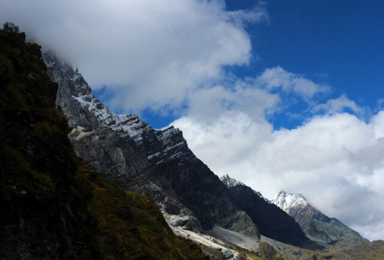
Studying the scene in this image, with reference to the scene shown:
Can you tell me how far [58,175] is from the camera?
19.5 metres

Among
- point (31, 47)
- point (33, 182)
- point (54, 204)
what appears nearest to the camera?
point (33, 182)

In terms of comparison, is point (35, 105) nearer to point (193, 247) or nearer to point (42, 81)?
point (42, 81)

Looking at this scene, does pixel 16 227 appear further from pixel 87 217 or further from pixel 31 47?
pixel 31 47

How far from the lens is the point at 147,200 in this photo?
54.6 meters

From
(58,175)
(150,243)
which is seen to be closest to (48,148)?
(58,175)

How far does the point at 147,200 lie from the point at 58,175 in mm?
36101

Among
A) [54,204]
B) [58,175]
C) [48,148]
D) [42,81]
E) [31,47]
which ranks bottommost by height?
[54,204]

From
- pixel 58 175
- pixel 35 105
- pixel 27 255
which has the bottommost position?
pixel 27 255

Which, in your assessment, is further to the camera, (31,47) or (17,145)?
(31,47)

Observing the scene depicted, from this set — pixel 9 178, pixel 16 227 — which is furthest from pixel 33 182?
pixel 16 227

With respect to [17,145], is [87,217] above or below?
below

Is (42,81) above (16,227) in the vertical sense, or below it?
above

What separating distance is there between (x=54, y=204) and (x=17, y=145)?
3.30m

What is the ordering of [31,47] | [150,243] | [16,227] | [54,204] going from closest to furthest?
[16,227], [54,204], [31,47], [150,243]
